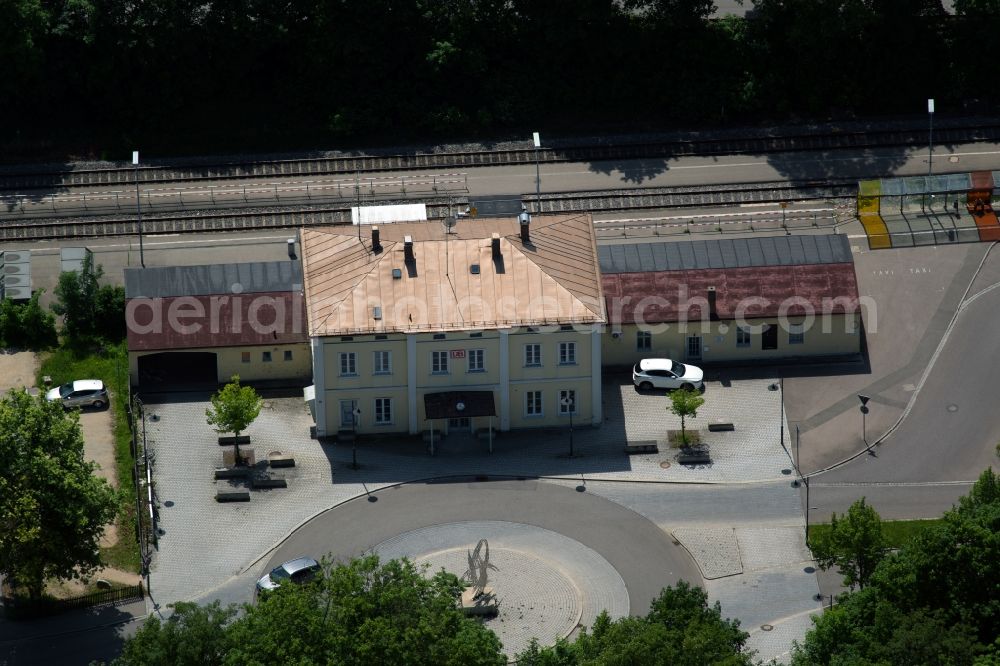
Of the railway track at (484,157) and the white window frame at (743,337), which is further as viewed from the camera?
the railway track at (484,157)

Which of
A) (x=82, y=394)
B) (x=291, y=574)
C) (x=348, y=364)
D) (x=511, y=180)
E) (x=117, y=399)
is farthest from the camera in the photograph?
(x=511, y=180)

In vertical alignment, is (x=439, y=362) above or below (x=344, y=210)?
below

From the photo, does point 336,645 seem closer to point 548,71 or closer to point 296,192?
point 296,192

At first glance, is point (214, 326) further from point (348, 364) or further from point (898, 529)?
point (898, 529)

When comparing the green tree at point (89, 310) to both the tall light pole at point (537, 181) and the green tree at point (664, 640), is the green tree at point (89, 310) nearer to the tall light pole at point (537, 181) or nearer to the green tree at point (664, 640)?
the tall light pole at point (537, 181)

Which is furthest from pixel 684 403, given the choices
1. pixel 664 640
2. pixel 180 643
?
pixel 180 643

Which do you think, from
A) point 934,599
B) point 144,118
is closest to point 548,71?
point 144,118

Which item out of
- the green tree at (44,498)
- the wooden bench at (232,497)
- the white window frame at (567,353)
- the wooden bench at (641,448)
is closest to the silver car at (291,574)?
the wooden bench at (232,497)
